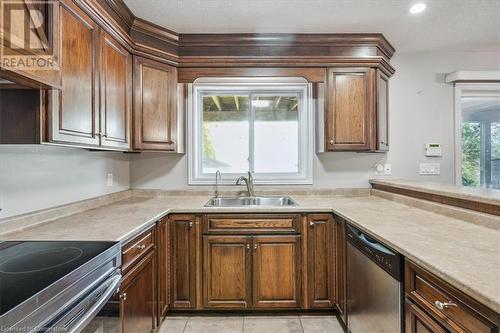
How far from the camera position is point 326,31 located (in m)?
2.51

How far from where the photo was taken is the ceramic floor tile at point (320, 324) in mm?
2096

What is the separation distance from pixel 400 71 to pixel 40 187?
3307mm

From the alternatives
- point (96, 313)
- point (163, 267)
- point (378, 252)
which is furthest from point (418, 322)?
point (163, 267)

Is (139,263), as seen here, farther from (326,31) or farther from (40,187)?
(326,31)

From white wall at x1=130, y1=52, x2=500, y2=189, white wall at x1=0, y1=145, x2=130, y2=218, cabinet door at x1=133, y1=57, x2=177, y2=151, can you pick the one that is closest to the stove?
white wall at x1=0, y1=145, x2=130, y2=218

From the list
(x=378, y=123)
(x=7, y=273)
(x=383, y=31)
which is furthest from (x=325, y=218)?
(x=7, y=273)

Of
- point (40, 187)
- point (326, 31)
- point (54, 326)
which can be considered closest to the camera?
point (54, 326)

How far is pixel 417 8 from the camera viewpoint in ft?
7.11

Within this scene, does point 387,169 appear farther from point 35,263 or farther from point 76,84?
point 35,263

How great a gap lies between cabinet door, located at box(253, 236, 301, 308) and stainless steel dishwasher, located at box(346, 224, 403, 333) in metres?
0.44

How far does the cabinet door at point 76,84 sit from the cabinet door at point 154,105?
0.57m

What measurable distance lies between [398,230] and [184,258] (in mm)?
1545

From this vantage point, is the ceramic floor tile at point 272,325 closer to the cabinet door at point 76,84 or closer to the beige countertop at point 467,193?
the beige countertop at point 467,193

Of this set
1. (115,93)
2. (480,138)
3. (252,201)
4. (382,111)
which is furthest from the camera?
(480,138)
